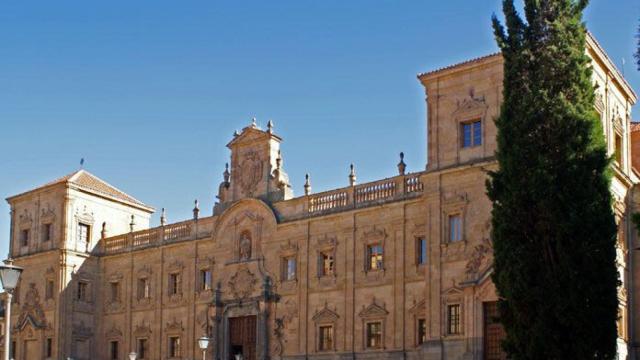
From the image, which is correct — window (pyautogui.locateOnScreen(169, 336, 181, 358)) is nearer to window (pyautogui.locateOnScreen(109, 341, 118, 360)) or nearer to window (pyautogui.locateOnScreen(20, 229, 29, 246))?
window (pyautogui.locateOnScreen(109, 341, 118, 360))

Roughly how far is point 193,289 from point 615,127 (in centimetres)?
2020

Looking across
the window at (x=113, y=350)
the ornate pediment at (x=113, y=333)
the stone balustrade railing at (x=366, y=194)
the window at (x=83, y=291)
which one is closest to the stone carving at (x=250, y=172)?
the stone balustrade railing at (x=366, y=194)

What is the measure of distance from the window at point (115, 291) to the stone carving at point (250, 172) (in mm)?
9680

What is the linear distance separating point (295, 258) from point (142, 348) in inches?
414

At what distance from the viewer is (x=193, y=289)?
46.7 m

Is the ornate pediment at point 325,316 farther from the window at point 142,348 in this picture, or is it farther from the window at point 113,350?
the window at point 113,350

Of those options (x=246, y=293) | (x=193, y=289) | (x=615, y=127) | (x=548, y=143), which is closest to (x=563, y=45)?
(x=548, y=143)

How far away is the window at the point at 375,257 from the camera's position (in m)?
39.9

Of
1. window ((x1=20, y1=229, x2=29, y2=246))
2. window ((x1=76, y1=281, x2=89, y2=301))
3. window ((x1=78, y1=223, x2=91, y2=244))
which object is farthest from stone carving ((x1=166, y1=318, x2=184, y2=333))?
window ((x1=20, y1=229, x2=29, y2=246))

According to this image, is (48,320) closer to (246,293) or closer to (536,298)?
(246,293)

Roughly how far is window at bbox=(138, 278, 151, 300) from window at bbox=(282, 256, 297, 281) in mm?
8860

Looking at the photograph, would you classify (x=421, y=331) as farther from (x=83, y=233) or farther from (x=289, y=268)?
(x=83, y=233)

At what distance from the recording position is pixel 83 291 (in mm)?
50750

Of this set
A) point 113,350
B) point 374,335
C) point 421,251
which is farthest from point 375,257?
point 113,350
